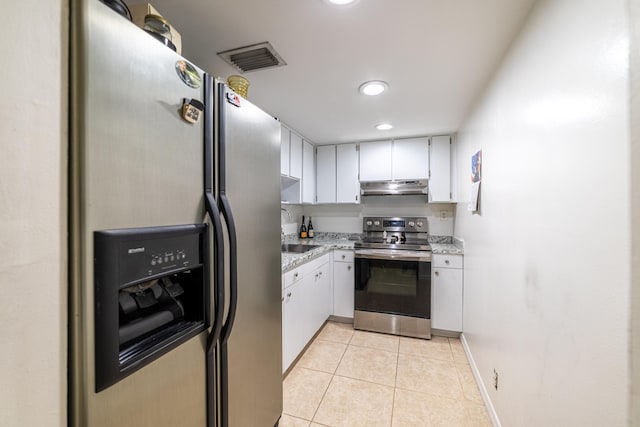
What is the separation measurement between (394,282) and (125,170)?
2582 mm

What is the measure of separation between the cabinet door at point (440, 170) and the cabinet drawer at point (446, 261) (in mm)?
689

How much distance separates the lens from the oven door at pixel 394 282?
8.66ft

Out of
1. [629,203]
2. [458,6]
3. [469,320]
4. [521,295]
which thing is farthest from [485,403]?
[458,6]

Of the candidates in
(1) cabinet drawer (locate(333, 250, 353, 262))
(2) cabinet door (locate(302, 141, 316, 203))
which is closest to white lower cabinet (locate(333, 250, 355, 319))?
(1) cabinet drawer (locate(333, 250, 353, 262))

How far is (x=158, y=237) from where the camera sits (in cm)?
75

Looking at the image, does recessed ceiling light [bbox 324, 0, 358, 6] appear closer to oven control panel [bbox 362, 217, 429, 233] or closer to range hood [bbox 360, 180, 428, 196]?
range hood [bbox 360, 180, 428, 196]

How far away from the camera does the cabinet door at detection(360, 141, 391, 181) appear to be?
3.15m

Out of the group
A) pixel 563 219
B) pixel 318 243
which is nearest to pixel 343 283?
pixel 318 243

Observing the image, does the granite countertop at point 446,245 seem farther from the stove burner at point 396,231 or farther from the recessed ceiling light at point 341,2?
the recessed ceiling light at point 341,2

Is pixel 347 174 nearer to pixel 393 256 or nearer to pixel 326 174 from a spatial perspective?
pixel 326 174

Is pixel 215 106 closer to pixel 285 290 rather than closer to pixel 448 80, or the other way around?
pixel 285 290

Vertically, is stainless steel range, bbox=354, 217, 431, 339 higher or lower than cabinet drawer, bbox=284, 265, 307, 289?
lower

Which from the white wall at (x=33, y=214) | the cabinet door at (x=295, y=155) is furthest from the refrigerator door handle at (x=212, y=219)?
the cabinet door at (x=295, y=155)

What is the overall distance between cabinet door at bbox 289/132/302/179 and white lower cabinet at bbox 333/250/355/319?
3.31ft
